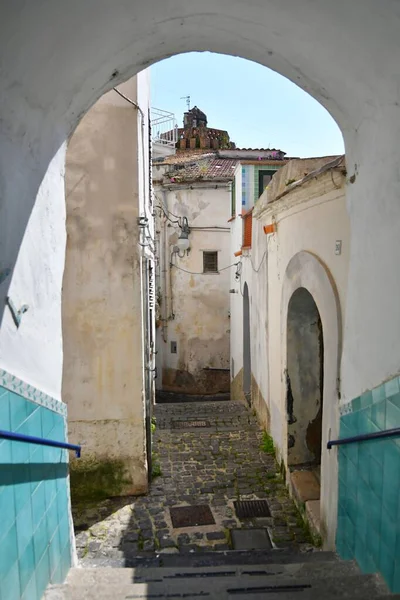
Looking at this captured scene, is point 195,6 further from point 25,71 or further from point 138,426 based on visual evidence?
point 138,426

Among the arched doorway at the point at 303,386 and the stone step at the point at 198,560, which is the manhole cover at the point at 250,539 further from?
the arched doorway at the point at 303,386

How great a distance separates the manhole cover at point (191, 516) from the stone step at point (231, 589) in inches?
101

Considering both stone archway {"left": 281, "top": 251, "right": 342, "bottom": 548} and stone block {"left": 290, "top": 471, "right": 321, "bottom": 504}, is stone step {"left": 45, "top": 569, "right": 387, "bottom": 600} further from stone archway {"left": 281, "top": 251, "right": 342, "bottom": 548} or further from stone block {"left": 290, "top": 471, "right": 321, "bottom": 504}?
stone block {"left": 290, "top": 471, "right": 321, "bottom": 504}

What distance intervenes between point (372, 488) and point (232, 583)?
4.28 ft

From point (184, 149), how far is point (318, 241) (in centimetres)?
2114

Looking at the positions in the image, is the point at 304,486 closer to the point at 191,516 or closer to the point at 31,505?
the point at 191,516

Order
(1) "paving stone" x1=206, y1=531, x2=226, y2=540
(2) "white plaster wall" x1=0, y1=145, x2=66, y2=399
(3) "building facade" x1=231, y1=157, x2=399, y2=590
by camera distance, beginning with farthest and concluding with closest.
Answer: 1. (1) "paving stone" x1=206, y1=531, x2=226, y2=540
2. (3) "building facade" x1=231, y1=157, x2=399, y2=590
3. (2) "white plaster wall" x1=0, y1=145, x2=66, y2=399

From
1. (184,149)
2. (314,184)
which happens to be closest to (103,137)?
(314,184)

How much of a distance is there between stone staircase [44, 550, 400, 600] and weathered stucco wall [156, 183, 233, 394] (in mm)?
15381

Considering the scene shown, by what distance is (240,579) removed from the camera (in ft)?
12.5

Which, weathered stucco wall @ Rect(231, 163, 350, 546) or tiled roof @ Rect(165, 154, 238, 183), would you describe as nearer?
weathered stucco wall @ Rect(231, 163, 350, 546)

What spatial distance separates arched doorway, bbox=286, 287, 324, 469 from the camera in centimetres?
708

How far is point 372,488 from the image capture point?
11.6ft

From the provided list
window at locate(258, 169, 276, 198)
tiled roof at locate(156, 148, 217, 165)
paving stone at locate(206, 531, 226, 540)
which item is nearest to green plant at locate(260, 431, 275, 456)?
paving stone at locate(206, 531, 226, 540)
